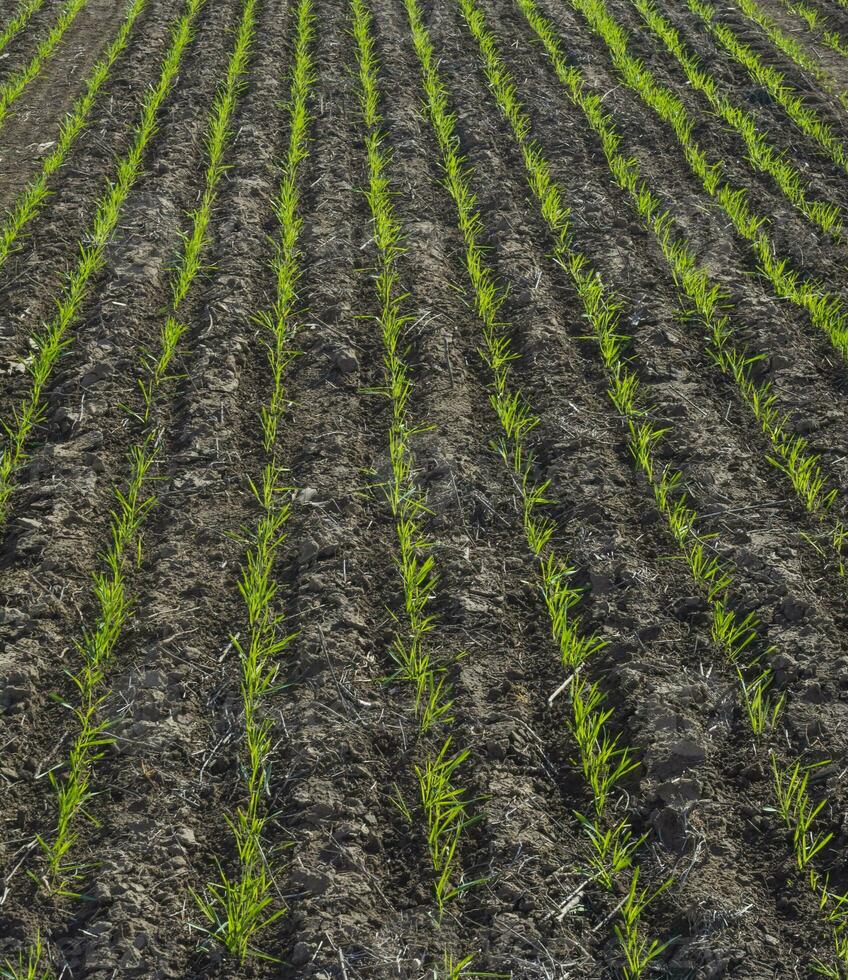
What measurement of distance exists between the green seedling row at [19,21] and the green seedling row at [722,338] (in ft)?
13.3

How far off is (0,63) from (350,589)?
5715mm

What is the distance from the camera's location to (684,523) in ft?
12.0

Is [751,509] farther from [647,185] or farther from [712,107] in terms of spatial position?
[712,107]

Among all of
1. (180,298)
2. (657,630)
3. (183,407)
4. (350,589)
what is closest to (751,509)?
(657,630)

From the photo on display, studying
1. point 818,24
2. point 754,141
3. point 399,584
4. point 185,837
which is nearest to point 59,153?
point 399,584

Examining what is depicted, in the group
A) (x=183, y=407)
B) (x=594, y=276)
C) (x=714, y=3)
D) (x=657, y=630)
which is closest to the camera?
(x=657, y=630)

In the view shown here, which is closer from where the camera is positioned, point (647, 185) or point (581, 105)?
point (647, 185)

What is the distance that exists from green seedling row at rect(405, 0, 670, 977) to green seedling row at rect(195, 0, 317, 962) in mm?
827

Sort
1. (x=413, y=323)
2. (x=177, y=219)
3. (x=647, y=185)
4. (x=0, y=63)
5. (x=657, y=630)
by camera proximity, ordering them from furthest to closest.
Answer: (x=0, y=63) → (x=647, y=185) → (x=177, y=219) → (x=413, y=323) → (x=657, y=630)

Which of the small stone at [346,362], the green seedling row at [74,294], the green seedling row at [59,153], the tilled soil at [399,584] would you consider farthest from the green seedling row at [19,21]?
the small stone at [346,362]

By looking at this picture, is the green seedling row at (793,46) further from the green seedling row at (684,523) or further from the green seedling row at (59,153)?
the green seedling row at (59,153)

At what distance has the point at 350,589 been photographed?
134 inches

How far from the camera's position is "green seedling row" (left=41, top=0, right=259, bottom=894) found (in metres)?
2.67

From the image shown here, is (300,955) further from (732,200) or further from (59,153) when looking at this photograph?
(59,153)
